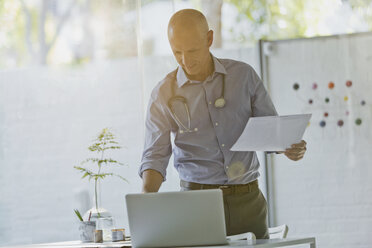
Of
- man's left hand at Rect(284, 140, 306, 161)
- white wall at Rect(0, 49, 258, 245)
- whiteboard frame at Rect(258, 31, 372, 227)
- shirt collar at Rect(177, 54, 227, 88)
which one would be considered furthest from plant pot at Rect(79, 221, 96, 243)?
whiteboard frame at Rect(258, 31, 372, 227)

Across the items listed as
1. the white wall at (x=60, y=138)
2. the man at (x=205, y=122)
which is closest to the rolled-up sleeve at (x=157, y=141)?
the man at (x=205, y=122)

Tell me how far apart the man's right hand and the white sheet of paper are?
368mm

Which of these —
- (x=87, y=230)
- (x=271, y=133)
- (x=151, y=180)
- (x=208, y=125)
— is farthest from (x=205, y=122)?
(x=87, y=230)

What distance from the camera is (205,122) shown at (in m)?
2.48

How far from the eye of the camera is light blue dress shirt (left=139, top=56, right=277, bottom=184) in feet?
8.00

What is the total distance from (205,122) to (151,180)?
316 millimetres

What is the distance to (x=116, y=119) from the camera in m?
4.99

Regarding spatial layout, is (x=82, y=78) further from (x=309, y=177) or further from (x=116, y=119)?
(x=309, y=177)

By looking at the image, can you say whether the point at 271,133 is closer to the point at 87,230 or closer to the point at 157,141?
the point at 157,141

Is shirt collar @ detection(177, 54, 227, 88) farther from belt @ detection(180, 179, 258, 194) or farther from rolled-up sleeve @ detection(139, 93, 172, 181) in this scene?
belt @ detection(180, 179, 258, 194)

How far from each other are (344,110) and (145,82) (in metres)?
1.55

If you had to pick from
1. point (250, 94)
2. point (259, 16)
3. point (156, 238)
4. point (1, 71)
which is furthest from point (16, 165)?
point (156, 238)

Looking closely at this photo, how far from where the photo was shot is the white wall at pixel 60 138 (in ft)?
16.0

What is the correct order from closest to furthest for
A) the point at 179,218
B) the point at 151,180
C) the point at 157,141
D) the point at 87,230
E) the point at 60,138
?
the point at 179,218, the point at 151,180, the point at 157,141, the point at 87,230, the point at 60,138
